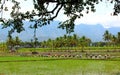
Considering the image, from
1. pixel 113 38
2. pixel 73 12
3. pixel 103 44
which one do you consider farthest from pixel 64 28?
pixel 103 44

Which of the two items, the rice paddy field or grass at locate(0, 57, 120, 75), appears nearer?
grass at locate(0, 57, 120, 75)

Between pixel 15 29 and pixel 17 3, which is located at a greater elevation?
pixel 17 3

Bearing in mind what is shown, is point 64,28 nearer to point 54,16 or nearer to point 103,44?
point 54,16

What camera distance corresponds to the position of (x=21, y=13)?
37.0 feet

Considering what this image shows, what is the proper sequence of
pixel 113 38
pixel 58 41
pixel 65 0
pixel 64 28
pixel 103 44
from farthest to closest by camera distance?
pixel 103 44, pixel 58 41, pixel 113 38, pixel 64 28, pixel 65 0

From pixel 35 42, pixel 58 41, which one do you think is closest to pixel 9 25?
pixel 35 42

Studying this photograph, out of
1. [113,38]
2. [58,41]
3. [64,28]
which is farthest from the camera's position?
[58,41]

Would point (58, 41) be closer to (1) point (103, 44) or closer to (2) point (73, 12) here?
(1) point (103, 44)

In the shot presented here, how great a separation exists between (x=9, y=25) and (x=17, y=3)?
2.46ft

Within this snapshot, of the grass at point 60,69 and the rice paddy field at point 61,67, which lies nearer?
the grass at point 60,69

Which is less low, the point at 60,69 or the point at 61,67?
the point at 60,69

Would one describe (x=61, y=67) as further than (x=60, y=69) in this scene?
Yes

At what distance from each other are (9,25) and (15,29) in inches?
9.0

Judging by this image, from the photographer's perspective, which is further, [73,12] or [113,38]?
[113,38]
